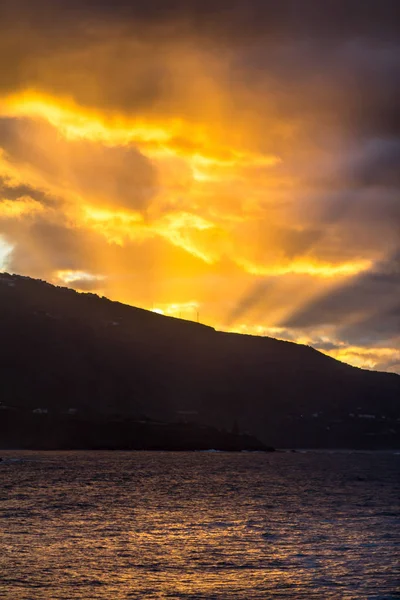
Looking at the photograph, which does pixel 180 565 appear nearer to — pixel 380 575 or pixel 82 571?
pixel 82 571

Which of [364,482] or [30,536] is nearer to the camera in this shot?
[30,536]

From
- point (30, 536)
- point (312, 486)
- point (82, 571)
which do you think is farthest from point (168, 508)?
point (312, 486)

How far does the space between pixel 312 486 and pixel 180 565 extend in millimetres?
88231

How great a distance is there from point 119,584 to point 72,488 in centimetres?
7343

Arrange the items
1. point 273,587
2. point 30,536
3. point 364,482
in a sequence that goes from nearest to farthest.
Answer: point 273,587
point 30,536
point 364,482

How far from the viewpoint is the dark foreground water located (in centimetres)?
4744

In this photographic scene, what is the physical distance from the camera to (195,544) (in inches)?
2518

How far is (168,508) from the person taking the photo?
307 ft

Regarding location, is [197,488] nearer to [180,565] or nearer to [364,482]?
[364,482]

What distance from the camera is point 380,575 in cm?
5203

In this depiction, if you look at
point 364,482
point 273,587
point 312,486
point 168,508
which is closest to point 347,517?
point 168,508

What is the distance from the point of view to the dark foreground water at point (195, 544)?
156 ft

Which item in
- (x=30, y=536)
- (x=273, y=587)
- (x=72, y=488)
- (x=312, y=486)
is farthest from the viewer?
(x=312, y=486)

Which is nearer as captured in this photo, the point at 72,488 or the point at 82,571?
the point at 82,571
